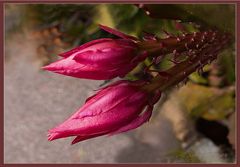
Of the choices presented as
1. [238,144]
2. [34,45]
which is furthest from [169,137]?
[238,144]

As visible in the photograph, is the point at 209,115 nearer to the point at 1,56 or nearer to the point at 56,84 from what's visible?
the point at 56,84

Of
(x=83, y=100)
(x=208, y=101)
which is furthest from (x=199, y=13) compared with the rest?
(x=208, y=101)

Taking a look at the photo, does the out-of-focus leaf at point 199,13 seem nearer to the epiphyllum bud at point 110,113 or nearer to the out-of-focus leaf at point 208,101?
the epiphyllum bud at point 110,113

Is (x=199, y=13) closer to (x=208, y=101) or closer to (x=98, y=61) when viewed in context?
(x=98, y=61)

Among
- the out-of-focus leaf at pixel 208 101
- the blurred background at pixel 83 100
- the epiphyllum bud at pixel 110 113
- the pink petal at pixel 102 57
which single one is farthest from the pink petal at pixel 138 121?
the out-of-focus leaf at pixel 208 101

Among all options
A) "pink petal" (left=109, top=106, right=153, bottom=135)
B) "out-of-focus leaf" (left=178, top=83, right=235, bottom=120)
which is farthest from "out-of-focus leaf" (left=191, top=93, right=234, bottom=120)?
"pink petal" (left=109, top=106, right=153, bottom=135)
